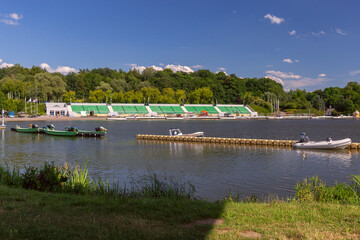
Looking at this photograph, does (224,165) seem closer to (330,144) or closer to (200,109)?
(330,144)

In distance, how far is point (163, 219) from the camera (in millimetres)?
8195

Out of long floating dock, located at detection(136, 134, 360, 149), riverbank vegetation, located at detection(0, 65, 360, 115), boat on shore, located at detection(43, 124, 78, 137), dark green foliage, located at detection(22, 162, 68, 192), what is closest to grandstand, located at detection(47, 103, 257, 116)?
riverbank vegetation, located at detection(0, 65, 360, 115)

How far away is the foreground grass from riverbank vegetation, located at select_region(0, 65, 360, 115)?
130991 millimetres

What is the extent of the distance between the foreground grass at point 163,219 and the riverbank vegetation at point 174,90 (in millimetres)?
130991

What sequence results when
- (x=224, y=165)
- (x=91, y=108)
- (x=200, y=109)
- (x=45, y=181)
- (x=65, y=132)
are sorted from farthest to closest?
1. (x=200, y=109)
2. (x=91, y=108)
3. (x=65, y=132)
4. (x=224, y=165)
5. (x=45, y=181)

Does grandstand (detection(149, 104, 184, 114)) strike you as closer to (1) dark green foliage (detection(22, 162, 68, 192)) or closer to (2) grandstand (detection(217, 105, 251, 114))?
(2) grandstand (detection(217, 105, 251, 114))

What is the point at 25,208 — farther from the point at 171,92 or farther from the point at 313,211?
the point at 171,92

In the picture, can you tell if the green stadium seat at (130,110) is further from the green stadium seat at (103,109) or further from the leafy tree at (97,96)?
the leafy tree at (97,96)

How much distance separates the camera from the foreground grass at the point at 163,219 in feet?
22.7

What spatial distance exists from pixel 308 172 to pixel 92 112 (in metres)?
113

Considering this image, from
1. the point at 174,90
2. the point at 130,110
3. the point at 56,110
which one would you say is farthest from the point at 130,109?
the point at 174,90

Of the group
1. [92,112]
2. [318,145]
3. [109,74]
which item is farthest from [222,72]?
[318,145]

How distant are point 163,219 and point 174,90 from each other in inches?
6594

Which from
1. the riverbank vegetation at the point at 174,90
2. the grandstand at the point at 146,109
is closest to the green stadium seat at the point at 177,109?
the grandstand at the point at 146,109
